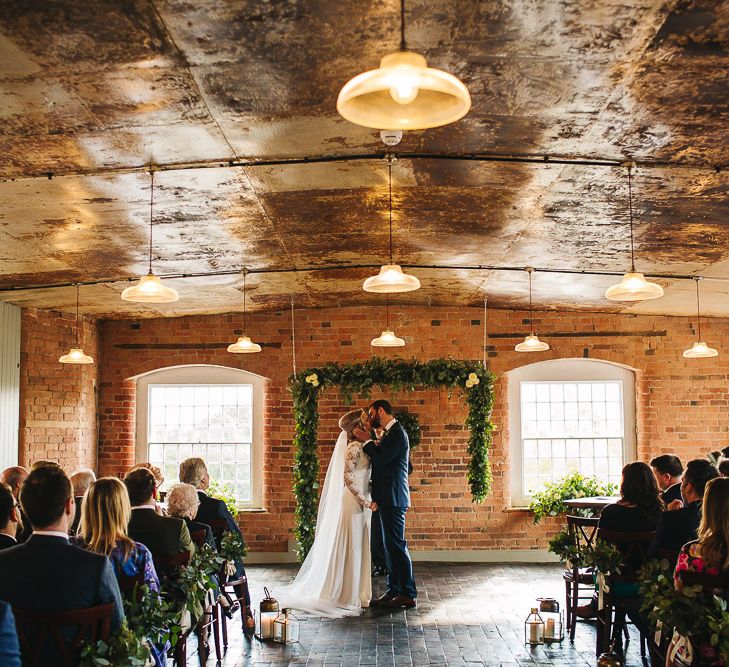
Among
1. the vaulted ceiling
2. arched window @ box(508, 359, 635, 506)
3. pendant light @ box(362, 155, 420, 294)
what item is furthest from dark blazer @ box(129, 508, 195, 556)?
arched window @ box(508, 359, 635, 506)

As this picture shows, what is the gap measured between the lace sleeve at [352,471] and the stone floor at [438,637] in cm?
106

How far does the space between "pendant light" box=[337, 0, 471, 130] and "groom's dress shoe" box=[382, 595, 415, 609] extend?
624 cm

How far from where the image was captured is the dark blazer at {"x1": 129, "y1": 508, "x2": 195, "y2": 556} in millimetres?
→ 5398

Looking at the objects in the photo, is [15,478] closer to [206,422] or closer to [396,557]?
[396,557]

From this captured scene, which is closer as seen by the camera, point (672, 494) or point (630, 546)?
point (630, 546)

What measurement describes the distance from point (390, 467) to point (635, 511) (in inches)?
122

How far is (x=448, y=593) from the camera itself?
9.38 metres

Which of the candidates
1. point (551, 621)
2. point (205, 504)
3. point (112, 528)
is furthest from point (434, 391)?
point (112, 528)

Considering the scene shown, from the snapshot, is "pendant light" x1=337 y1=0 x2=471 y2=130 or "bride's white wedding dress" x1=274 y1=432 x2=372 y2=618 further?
"bride's white wedding dress" x1=274 y1=432 x2=372 y2=618

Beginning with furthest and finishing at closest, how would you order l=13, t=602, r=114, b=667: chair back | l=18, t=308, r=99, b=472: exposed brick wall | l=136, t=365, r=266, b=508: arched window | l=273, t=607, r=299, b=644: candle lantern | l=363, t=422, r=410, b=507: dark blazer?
l=136, t=365, r=266, b=508: arched window < l=18, t=308, r=99, b=472: exposed brick wall < l=363, t=422, r=410, b=507: dark blazer < l=273, t=607, r=299, b=644: candle lantern < l=13, t=602, r=114, b=667: chair back

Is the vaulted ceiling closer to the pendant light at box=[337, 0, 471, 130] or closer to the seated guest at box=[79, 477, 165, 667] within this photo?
the pendant light at box=[337, 0, 471, 130]

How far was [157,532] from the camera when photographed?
17.8ft

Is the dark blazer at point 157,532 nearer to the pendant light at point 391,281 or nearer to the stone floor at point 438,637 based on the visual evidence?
the stone floor at point 438,637

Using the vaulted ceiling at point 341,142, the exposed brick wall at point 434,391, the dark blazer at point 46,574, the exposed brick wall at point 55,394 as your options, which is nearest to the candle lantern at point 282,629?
the vaulted ceiling at point 341,142
